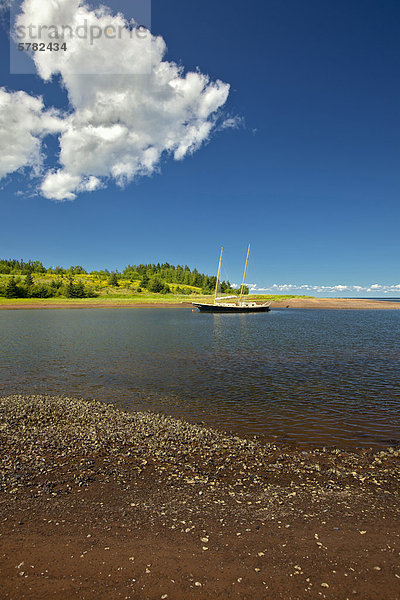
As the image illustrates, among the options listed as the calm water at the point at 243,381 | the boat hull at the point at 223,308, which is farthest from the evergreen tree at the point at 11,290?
the calm water at the point at 243,381

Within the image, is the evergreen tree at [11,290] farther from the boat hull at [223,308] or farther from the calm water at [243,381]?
the calm water at [243,381]

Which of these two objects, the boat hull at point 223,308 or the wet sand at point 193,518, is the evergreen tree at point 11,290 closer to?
the boat hull at point 223,308

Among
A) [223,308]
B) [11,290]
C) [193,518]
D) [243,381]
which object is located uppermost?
[223,308]

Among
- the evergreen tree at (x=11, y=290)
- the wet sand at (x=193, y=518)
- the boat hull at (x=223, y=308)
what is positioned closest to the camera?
the wet sand at (x=193, y=518)

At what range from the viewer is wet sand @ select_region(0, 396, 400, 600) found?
6.39 m

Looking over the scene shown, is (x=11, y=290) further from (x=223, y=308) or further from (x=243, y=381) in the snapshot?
(x=243, y=381)

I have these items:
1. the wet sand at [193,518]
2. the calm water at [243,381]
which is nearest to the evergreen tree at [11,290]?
the calm water at [243,381]

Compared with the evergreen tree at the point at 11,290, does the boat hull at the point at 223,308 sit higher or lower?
higher

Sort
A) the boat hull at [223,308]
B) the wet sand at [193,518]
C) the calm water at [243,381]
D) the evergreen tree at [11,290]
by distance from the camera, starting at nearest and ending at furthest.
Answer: the wet sand at [193,518]
the calm water at [243,381]
the boat hull at [223,308]
the evergreen tree at [11,290]

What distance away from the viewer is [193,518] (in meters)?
8.34

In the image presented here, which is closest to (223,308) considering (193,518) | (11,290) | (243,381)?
(243,381)

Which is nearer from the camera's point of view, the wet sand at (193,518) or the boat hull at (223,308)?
the wet sand at (193,518)

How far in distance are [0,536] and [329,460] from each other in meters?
10.6

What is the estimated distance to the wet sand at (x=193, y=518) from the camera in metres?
6.39
